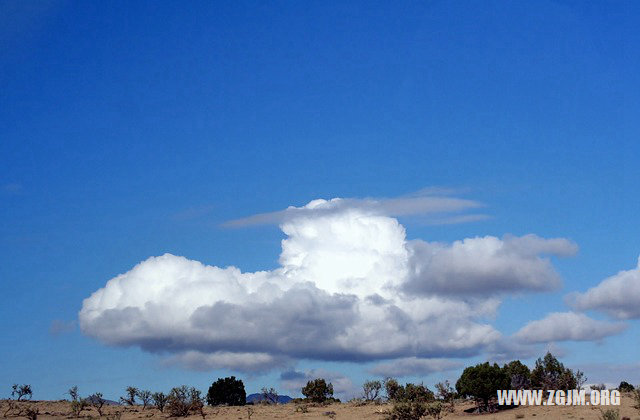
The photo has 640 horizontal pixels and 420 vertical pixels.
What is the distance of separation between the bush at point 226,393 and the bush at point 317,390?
14987mm

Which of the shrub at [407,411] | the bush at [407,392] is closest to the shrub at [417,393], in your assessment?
the bush at [407,392]

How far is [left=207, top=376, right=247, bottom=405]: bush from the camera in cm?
12975

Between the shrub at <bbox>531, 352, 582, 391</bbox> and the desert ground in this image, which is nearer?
the desert ground

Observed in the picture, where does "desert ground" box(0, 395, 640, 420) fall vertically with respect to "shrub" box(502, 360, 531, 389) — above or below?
below

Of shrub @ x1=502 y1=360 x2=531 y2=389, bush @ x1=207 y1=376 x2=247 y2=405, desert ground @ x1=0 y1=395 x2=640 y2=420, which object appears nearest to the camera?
desert ground @ x1=0 y1=395 x2=640 y2=420

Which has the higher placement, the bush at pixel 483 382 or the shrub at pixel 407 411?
the bush at pixel 483 382

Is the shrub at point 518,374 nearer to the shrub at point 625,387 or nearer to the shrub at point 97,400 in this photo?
the shrub at point 625,387

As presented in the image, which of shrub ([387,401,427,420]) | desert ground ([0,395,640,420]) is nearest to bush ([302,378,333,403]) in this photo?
desert ground ([0,395,640,420])

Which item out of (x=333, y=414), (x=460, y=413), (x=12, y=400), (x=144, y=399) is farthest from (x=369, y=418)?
(x=12, y=400)

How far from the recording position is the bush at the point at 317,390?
12019cm

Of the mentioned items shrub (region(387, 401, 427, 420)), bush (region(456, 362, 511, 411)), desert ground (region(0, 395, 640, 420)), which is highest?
bush (region(456, 362, 511, 411))

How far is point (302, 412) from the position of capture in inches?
4109

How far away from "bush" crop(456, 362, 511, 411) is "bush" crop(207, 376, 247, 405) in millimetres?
44770

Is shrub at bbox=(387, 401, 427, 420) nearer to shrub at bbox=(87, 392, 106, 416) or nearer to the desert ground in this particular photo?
the desert ground
